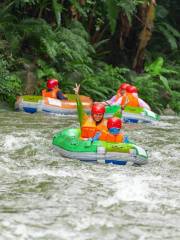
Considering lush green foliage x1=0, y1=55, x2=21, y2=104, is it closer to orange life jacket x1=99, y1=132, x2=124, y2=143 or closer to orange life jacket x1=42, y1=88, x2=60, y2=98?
orange life jacket x1=42, y1=88, x2=60, y2=98

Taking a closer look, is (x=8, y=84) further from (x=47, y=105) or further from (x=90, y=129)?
(x=90, y=129)

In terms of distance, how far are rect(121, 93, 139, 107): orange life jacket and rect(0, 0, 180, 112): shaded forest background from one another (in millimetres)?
1371

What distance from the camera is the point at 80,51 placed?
1479cm

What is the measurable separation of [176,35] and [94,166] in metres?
11.8

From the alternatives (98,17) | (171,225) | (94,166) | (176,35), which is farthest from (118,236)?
(176,35)

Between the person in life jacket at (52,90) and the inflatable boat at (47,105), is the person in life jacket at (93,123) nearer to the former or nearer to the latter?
the inflatable boat at (47,105)

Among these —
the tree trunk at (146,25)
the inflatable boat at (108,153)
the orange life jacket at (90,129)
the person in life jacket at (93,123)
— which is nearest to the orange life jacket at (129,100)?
the tree trunk at (146,25)

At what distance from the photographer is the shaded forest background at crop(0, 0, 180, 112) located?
13930 millimetres

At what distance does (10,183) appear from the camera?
21.3ft

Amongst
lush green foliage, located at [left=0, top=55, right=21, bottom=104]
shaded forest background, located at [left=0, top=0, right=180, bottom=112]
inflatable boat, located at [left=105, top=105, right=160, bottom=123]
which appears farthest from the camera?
shaded forest background, located at [left=0, top=0, right=180, bottom=112]

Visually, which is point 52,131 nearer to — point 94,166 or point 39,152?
point 39,152

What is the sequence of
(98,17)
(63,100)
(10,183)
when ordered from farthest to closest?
(98,17) → (63,100) → (10,183)

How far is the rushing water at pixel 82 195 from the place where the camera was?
5121 millimetres

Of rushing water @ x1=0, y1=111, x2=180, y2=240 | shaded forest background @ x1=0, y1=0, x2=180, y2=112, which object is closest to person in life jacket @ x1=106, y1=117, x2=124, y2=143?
rushing water @ x1=0, y1=111, x2=180, y2=240
